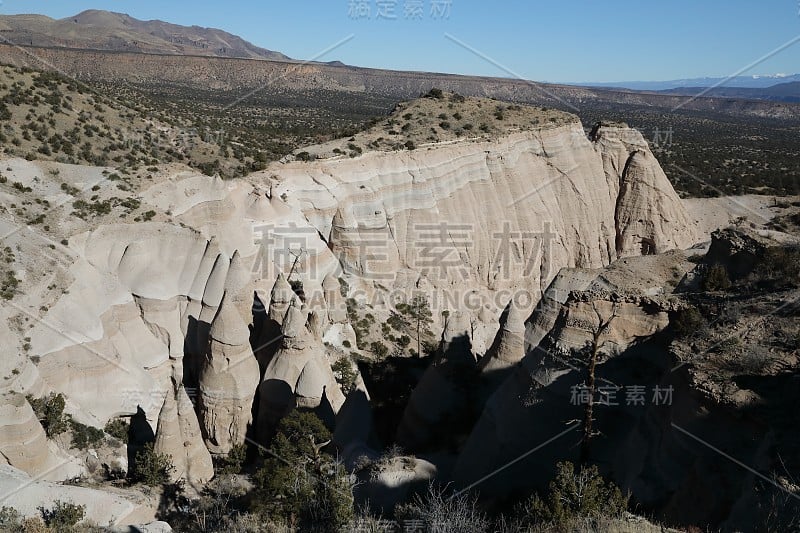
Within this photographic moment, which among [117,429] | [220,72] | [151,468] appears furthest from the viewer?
[220,72]

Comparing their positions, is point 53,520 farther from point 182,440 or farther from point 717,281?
point 717,281

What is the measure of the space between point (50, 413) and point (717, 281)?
54.1ft

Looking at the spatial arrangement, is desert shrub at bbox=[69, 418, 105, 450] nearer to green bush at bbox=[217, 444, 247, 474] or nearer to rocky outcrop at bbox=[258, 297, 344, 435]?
green bush at bbox=[217, 444, 247, 474]

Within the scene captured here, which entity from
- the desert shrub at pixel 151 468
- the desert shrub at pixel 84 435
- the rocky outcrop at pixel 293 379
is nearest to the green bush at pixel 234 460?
the rocky outcrop at pixel 293 379

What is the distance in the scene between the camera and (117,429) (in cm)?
1403

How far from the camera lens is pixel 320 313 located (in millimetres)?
19875

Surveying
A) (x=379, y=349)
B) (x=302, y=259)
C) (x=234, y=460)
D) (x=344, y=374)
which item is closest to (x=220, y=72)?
(x=302, y=259)

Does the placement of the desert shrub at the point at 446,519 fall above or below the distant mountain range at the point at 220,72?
below

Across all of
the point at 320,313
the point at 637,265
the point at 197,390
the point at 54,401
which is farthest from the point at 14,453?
the point at 637,265

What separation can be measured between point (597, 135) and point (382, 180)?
16.8 m

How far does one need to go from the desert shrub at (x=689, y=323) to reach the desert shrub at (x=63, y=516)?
1185 cm

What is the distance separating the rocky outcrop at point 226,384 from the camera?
583 inches

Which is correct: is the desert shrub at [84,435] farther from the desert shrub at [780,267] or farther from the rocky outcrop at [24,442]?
the desert shrub at [780,267]

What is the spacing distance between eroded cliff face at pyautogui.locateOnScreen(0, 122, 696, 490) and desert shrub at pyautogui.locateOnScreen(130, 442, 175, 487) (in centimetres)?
36
